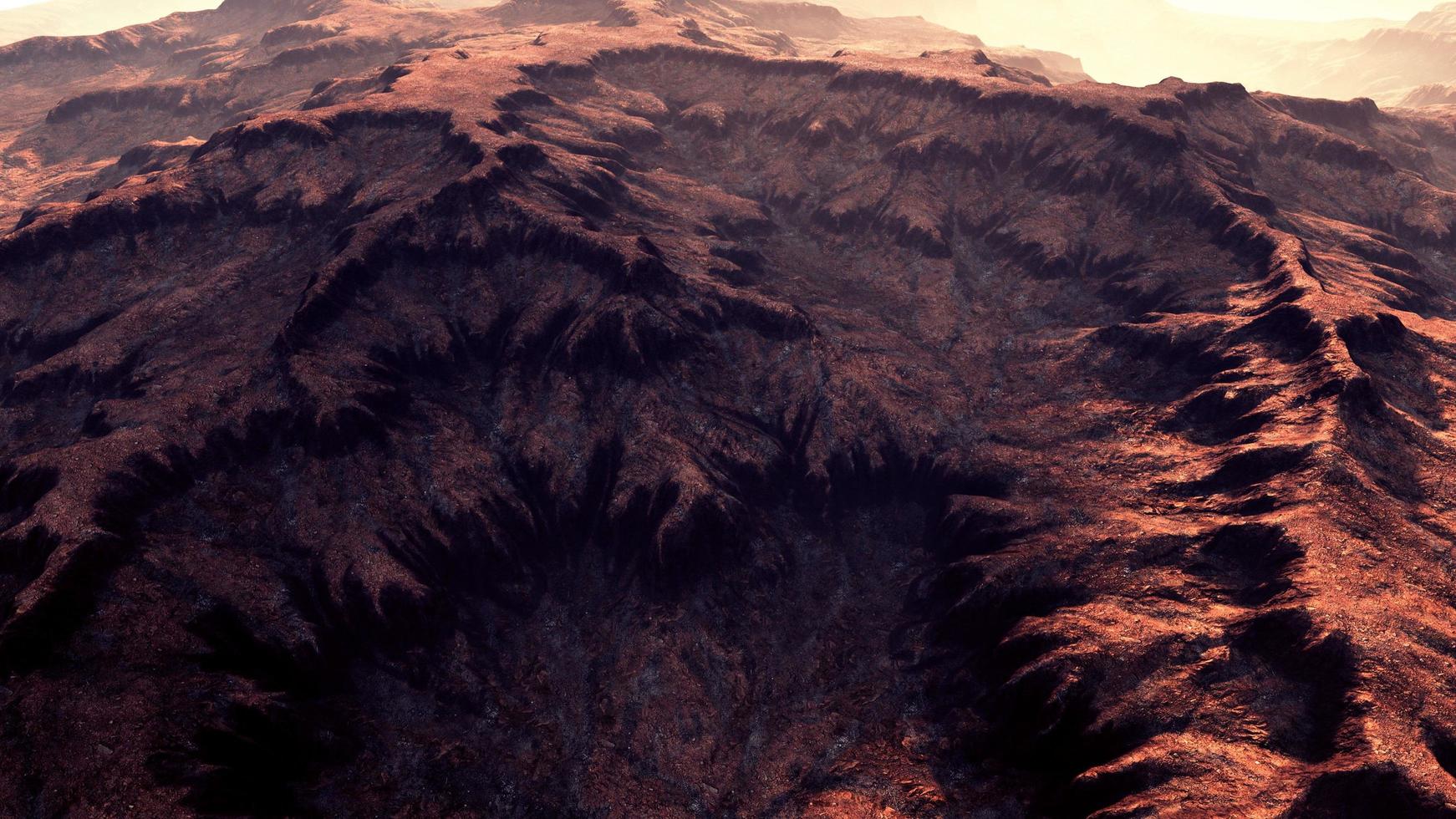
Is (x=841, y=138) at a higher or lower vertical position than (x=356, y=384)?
higher

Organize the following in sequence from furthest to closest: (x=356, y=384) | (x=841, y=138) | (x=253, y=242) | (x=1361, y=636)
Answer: (x=841, y=138) → (x=253, y=242) → (x=356, y=384) → (x=1361, y=636)

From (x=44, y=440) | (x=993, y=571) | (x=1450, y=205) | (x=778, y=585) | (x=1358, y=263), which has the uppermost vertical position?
(x=1450, y=205)

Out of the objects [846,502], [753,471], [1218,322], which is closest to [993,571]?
[846,502]

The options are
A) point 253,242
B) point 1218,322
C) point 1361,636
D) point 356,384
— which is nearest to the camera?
point 1361,636

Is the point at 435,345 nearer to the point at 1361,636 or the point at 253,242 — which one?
the point at 253,242

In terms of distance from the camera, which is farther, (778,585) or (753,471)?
(753,471)

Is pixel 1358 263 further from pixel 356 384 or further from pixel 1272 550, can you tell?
pixel 356 384
